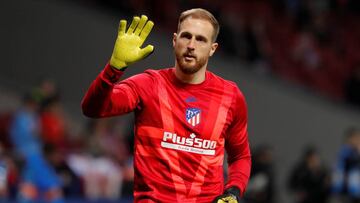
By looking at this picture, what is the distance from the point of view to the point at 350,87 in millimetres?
17844

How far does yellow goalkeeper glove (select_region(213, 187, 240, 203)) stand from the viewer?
5.57 m

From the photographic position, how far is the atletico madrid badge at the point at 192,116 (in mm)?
5660

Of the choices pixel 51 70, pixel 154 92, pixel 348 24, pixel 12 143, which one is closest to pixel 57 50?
pixel 51 70

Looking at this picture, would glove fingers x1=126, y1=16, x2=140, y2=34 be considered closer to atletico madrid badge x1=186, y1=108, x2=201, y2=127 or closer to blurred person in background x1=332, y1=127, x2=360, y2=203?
atletico madrid badge x1=186, y1=108, x2=201, y2=127

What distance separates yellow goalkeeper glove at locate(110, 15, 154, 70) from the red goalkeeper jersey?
0.30m

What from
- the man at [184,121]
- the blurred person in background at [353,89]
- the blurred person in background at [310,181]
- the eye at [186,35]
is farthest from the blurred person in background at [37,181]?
the blurred person in background at [353,89]

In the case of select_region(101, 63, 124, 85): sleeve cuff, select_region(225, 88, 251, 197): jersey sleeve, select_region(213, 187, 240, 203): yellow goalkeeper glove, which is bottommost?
select_region(213, 187, 240, 203): yellow goalkeeper glove

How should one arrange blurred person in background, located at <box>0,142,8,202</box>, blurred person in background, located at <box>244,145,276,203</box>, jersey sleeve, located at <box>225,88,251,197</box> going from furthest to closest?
blurred person in background, located at <box>244,145,276,203</box>
blurred person in background, located at <box>0,142,8,202</box>
jersey sleeve, located at <box>225,88,251,197</box>

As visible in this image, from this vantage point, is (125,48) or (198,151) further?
(198,151)

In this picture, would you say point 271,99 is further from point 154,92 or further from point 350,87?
point 154,92

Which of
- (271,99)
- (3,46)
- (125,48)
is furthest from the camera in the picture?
(271,99)

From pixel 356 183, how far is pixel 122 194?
13.1ft

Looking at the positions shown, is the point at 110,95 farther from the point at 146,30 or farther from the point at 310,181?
the point at 310,181

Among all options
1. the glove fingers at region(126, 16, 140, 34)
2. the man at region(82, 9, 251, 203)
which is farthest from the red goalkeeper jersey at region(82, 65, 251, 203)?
the glove fingers at region(126, 16, 140, 34)
